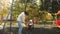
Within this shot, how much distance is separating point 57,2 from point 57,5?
86 centimetres

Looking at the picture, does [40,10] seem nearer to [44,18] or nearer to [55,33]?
[44,18]

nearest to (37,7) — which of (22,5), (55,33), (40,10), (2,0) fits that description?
(40,10)

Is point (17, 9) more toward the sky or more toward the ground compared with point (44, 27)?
more toward the sky

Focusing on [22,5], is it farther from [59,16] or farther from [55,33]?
[55,33]

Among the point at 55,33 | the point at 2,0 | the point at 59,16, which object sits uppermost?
the point at 2,0

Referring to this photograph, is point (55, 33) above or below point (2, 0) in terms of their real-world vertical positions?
below

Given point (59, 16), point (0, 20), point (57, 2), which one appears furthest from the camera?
point (57, 2)

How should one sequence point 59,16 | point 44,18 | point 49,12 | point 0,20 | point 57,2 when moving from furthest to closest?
point 57,2 < point 49,12 < point 44,18 < point 59,16 < point 0,20

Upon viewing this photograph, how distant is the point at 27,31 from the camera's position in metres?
10.2

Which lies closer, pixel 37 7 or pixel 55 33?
pixel 55 33

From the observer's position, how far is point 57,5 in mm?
15047

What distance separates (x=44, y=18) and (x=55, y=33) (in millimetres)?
2930

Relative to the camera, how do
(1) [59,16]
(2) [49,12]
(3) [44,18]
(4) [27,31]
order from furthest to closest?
(2) [49,12]
(3) [44,18]
(1) [59,16]
(4) [27,31]

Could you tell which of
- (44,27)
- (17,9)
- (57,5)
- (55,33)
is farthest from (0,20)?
(57,5)
